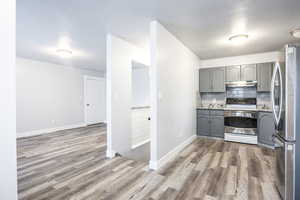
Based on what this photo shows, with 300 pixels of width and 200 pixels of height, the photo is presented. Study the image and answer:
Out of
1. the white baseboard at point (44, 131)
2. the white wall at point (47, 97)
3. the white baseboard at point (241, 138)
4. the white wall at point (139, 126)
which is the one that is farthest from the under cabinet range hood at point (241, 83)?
the white baseboard at point (44, 131)

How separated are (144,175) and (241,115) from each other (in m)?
3.04

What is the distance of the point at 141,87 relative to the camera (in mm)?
5848

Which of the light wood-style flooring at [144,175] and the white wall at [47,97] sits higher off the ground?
the white wall at [47,97]

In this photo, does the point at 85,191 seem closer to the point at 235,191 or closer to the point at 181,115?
the point at 235,191

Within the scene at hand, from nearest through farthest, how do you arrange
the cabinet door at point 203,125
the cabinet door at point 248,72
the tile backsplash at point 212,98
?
the cabinet door at point 248,72 < the cabinet door at point 203,125 < the tile backsplash at point 212,98

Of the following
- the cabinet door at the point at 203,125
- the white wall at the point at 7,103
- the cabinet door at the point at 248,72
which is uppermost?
the cabinet door at the point at 248,72

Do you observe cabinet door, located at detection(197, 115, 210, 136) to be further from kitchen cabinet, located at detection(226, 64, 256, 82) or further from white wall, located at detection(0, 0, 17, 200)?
white wall, located at detection(0, 0, 17, 200)

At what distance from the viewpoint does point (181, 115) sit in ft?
11.4

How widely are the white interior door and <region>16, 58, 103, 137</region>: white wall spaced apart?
0.28 meters

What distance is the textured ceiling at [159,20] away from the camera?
2.02 m

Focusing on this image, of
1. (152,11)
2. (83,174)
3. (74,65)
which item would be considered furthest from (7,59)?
(74,65)

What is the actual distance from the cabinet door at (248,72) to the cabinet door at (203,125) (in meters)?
1.52

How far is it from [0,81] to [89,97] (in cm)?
618

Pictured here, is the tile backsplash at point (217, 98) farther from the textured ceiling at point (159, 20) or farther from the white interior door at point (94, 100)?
the white interior door at point (94, 100)
